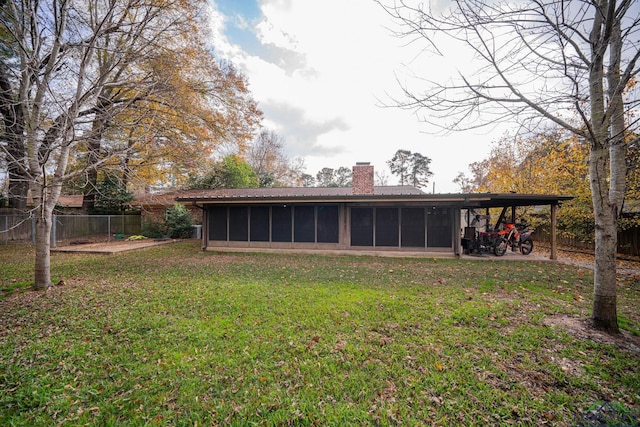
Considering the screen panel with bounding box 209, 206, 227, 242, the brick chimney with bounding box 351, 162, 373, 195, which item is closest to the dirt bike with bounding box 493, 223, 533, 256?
the brick chimney with bounding box 351, 162, 373, 195

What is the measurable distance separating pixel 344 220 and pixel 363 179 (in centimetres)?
197

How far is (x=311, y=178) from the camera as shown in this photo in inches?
1583

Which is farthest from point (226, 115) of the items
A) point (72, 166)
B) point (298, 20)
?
point (298, 20)

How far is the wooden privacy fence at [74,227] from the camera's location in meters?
11.5

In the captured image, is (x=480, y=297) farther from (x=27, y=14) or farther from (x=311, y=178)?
(x=311, y=178)

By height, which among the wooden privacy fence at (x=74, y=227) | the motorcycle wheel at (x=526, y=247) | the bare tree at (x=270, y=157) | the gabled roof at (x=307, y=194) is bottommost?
the motorcycle wheel at (x=526, y=247)

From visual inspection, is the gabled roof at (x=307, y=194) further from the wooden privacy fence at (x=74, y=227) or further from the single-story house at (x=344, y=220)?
the wooden privacy fence at (x=74, y=227)

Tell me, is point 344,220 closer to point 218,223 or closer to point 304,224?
point 304,224

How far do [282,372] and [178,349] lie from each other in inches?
53.4

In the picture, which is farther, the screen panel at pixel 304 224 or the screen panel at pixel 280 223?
the screen panel at pixel 280 223

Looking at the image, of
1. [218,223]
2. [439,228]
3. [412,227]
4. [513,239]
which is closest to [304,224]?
[218,223]

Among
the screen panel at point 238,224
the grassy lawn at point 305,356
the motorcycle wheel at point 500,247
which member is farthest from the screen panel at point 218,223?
the motorcycle wheel at point 500,247

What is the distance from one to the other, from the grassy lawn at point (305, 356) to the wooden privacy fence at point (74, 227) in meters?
9.49

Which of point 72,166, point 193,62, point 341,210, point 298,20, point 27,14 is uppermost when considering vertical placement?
point 193,62
